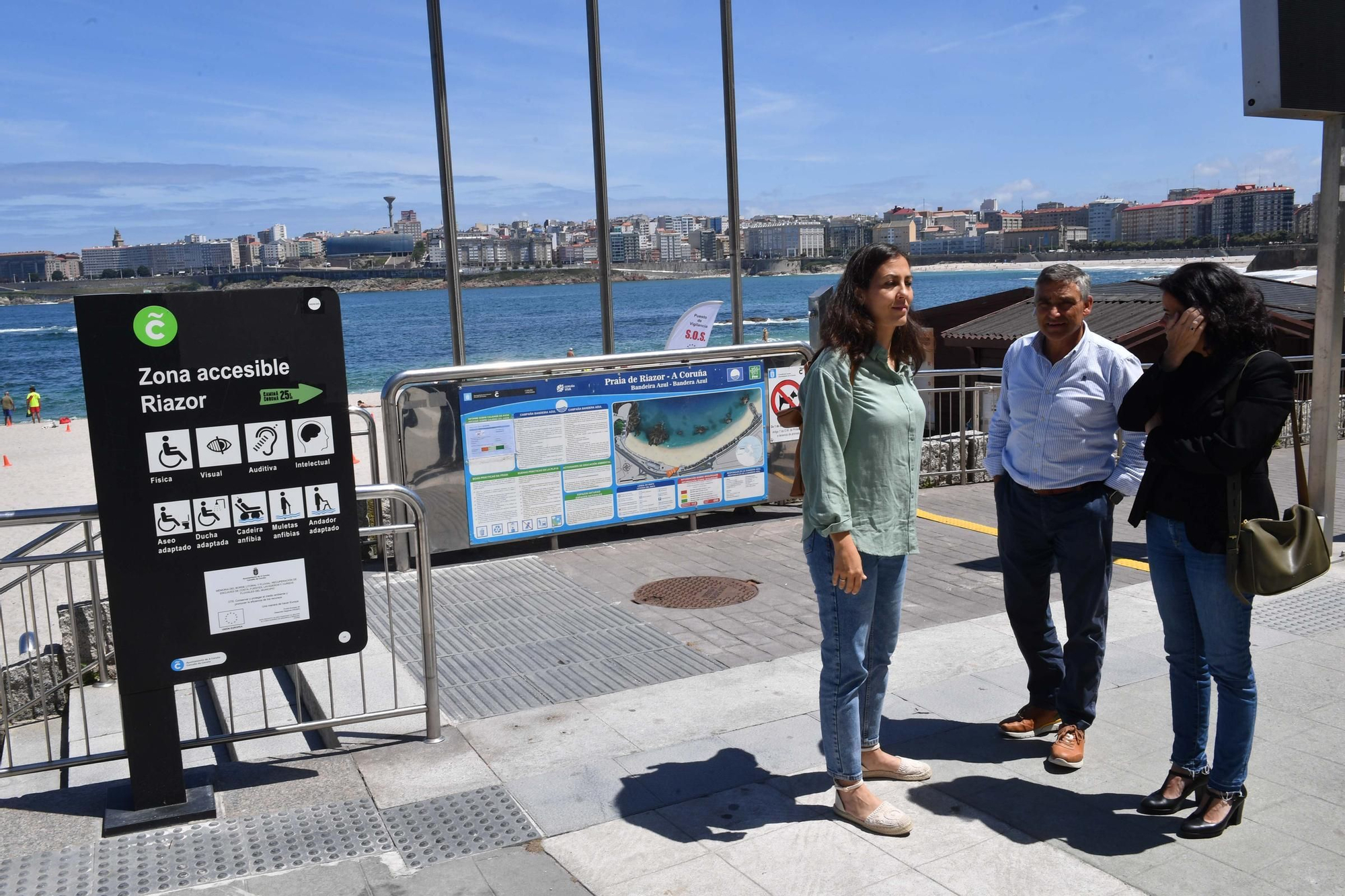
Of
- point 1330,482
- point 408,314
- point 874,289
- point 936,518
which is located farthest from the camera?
point 408,314

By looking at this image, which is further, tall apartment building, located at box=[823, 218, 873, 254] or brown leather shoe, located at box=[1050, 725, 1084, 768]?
tall apartment building, located at box=[823, 218, 873, 254]

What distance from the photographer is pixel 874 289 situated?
3.41 metres

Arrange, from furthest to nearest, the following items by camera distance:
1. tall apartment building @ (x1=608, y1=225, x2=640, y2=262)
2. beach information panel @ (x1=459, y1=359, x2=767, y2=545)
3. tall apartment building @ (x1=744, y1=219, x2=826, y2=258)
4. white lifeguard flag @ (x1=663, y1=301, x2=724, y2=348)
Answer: tall apartment building @ (x1=744, y1=219, x2=826, y2=258)
tall apartment building @ (x1=608, y1=225, x2=640, y2=262)
white lifeguard flag @ (x1=663, y1=301, x2=724, y2=348)
beach information panel @ (x1=459, y1=359, x2=767, y2=545)

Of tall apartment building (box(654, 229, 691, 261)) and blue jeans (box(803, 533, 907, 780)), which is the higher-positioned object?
tall apartment building (box(654, 229, 691, 261))

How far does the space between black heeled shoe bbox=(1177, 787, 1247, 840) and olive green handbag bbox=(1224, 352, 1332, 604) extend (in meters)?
0.65

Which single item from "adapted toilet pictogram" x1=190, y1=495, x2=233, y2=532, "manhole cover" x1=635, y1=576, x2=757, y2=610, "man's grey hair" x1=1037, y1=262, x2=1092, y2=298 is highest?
"man's grey hair" x1=1037, y1=262, x2=1092, y2=298

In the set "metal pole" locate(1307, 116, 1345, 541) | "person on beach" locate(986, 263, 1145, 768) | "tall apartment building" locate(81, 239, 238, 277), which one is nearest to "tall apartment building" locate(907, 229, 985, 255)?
"tall apartment building" locate(81, 239, 238, 277)

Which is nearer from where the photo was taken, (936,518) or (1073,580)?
(1073,580)

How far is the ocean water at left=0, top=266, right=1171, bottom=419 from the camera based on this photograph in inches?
2371

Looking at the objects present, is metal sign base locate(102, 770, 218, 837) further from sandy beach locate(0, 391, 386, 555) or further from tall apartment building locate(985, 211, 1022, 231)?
tall apartment building locate(985, 211, 1022, 231)

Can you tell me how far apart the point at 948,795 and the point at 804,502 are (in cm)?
123

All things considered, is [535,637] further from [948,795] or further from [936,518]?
[936,518]

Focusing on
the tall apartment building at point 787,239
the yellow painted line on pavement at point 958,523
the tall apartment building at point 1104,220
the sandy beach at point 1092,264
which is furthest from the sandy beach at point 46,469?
the tall apartment building at point 1104,220

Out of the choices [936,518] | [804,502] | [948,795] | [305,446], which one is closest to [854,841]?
[948,795]
